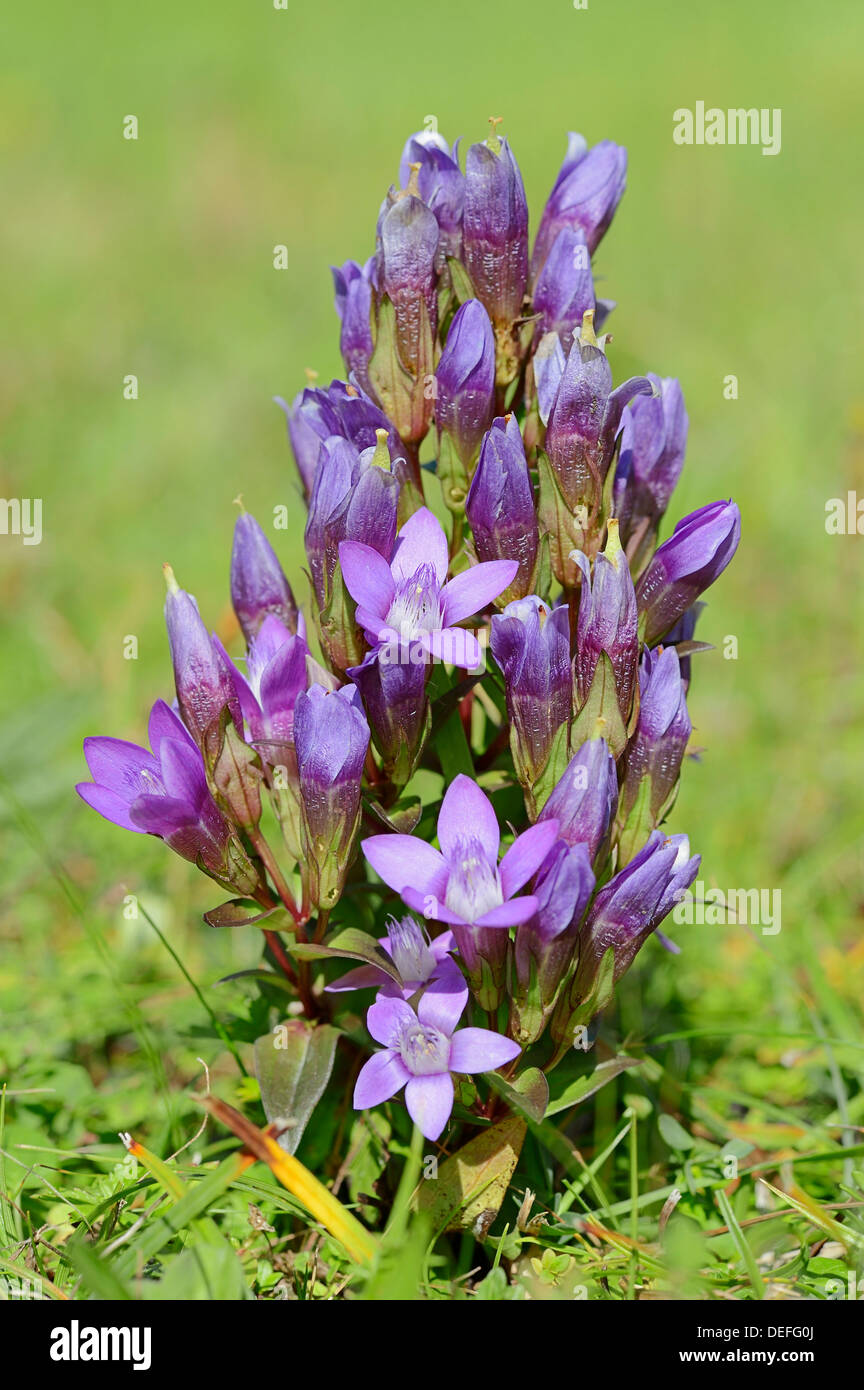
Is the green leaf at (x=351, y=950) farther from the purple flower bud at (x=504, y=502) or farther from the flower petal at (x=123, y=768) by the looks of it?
the purple flower bud at (x=504, y=502)

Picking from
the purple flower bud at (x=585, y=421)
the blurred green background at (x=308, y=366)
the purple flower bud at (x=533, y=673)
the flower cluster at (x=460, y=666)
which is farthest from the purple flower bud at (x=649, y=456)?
the blurred green background at (x=308, y=366)

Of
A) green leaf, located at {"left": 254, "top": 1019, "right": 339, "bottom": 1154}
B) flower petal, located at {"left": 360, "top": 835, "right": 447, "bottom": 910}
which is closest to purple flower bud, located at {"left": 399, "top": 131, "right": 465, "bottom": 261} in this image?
flower petal, located at {"left": 360, "top": 835, "right": 447, "bottom": 910}

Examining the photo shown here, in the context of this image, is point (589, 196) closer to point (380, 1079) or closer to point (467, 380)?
point (467, 380)

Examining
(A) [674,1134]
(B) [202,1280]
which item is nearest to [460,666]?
(B) [202,1280]

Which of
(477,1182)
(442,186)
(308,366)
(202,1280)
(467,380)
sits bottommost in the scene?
(202,1280)

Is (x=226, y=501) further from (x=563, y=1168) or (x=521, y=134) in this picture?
(x=521, y=134)
